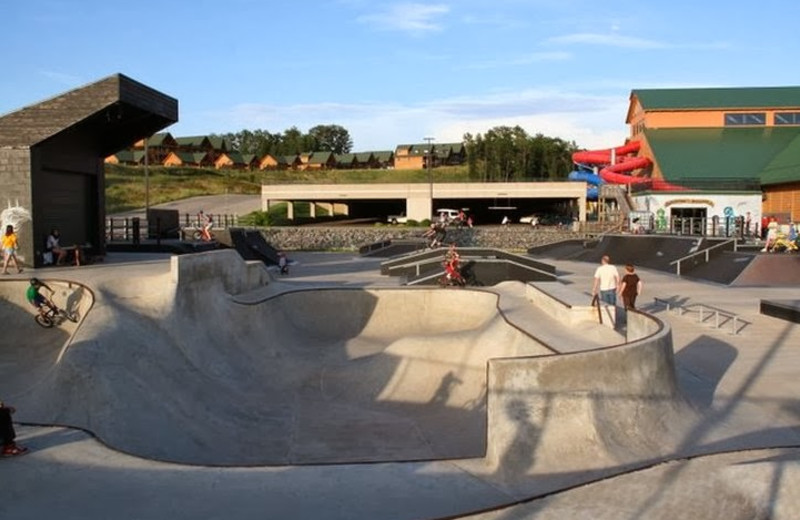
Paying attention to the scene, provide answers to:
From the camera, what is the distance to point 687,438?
355 inches

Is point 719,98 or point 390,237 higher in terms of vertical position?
point 719,98

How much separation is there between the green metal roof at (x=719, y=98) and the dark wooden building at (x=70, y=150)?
45232 mm

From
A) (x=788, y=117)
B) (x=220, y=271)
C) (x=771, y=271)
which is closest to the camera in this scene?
(x=220, y=271)

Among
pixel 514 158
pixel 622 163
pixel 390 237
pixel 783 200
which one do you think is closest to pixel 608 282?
pixel 783 200

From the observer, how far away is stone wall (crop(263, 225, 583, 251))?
5159 cm

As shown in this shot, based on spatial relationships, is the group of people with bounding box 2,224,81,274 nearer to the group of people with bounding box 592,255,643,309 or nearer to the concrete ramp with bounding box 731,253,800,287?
the group of people with bounding box 592,255,643,309

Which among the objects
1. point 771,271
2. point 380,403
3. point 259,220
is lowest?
point 380,403

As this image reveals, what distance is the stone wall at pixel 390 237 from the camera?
51.6 m

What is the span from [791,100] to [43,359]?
58.1 metres

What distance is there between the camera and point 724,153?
173ft

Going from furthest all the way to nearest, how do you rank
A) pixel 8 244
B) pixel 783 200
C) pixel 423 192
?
pixel 423 192 → pixel 783 200 → pixel 8 244

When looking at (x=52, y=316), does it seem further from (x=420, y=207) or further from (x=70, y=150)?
(x=420, y=207)

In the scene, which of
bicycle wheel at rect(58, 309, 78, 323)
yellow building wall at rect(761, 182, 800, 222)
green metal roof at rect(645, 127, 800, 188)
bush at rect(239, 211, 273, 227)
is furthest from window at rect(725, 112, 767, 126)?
bicycle wheel at rect(58, 309, 78, 323)

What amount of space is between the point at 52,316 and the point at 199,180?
74740 mm
